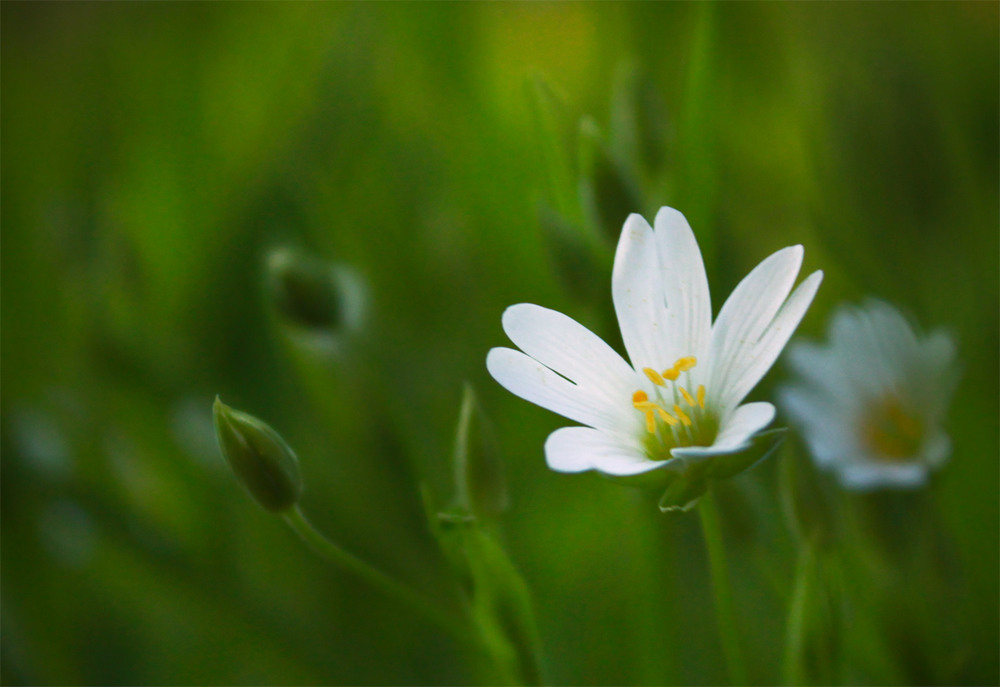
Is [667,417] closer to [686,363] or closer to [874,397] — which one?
[686,363]

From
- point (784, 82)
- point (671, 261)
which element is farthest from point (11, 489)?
point (784, 82)

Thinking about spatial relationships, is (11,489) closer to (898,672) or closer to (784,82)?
(898,672)

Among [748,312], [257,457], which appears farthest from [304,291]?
[748,312]

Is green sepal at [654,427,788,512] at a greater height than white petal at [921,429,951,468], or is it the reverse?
green sepal at [654,427,788,512]

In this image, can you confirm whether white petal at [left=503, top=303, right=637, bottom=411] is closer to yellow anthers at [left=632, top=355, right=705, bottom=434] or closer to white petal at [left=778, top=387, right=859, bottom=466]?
yellow anthers at [left=632, top=355, right=705, bottom=434]

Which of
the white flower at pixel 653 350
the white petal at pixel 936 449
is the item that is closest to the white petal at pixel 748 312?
the white flower at pixel 653 350

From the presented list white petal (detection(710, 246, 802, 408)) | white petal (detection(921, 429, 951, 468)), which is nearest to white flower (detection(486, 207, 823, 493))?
white petal (detection(710, 246, 802, 408))

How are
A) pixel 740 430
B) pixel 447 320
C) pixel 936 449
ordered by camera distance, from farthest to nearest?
pixel 447 320
pixel 936 449
pixel 740 430
